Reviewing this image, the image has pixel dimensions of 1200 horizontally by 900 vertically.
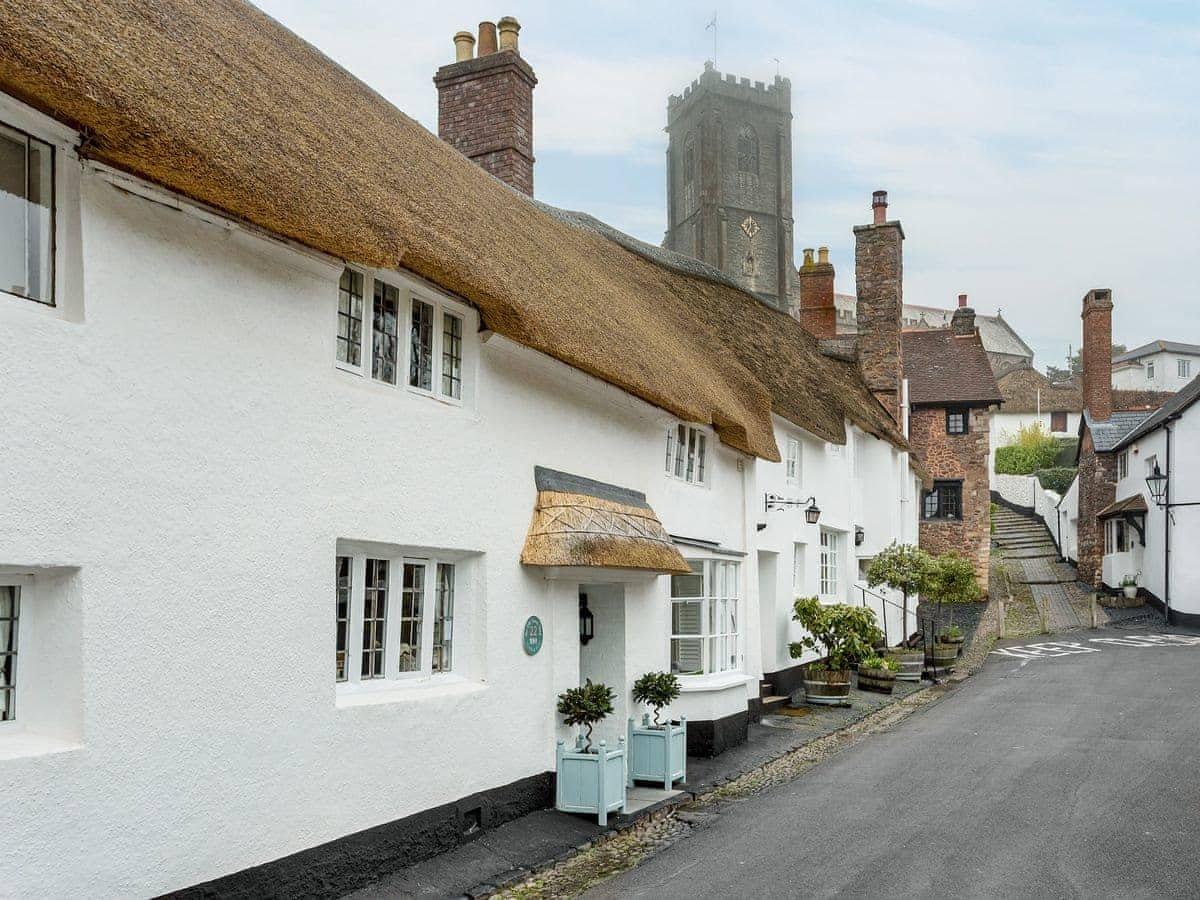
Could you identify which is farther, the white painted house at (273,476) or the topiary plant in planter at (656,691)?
the topiary plant in planter at (656,691)

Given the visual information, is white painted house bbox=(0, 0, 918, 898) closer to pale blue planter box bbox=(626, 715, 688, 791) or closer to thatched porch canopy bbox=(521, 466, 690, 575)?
thatched porch canopy bbox=(521, 466, 690, 575)

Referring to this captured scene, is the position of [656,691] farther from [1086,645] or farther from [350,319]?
[1086,645]

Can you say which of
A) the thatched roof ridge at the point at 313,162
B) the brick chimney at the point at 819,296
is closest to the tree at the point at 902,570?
the brick chimney at the point at 819,296

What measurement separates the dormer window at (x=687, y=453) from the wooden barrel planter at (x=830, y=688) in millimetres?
5248

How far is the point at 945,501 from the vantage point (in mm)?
35688

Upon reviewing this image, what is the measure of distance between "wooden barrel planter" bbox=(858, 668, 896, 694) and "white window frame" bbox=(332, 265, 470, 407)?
13043 millimetres

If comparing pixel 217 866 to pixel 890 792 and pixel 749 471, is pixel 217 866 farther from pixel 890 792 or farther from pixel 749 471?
pixel 749 471

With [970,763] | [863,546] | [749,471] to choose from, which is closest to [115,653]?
[970,763]

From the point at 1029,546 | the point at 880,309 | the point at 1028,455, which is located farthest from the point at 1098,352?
the point at 1028,455

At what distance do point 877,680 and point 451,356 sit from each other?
13.3 metres

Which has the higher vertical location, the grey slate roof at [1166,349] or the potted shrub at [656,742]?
the grey slate roof at [1166,349]

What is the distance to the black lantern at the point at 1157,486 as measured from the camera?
101 ft

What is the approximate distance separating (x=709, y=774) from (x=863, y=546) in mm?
13508

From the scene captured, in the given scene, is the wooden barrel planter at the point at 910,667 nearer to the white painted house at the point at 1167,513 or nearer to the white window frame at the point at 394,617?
the white painted house at the point at 1167,513
